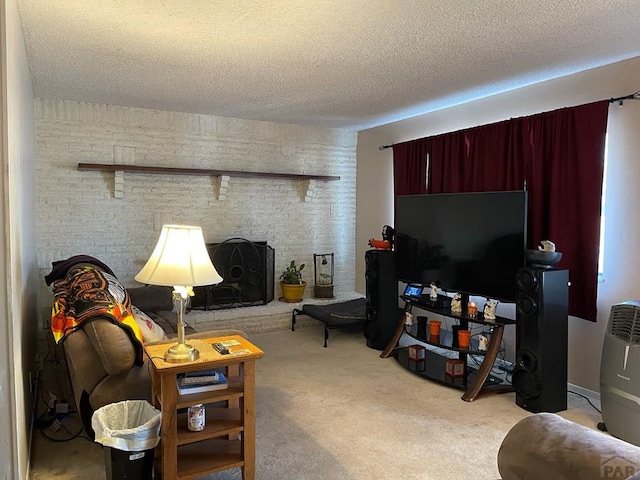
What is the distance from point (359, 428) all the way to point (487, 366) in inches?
43.8

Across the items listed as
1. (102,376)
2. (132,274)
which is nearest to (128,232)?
(132,274)

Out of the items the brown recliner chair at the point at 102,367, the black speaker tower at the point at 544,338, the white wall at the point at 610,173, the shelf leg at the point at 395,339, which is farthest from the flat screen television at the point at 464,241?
the brown recliner chair at the point at 102,367

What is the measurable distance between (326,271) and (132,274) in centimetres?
228

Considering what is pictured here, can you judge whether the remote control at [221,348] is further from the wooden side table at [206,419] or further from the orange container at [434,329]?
the orange container at [434,329]

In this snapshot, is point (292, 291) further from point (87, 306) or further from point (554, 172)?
point (87, 306)

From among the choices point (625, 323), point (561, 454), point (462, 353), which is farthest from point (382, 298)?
point (561, 454)

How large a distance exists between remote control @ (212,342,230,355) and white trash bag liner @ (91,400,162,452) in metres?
0.38

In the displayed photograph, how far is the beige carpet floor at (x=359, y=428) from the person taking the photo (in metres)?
2.48

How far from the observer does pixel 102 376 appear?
2432 millimetres

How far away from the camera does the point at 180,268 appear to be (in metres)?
2.16

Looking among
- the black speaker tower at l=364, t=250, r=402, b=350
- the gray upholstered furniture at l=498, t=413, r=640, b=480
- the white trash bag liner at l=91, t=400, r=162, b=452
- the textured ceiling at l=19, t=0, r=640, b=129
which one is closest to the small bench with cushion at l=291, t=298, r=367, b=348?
the black speaker tower at l=364, t=250, r=402, b=350

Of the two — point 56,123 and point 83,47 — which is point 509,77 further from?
point 56,123

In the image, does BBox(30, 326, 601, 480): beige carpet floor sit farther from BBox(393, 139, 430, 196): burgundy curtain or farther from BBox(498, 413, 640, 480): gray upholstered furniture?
BBox(393, 139, 430, 196): burgundy curtain

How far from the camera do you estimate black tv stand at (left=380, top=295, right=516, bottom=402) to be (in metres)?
3.48
